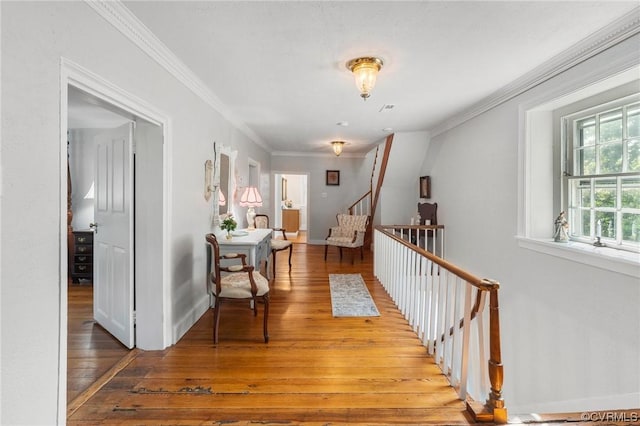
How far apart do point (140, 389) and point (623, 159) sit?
393 centimetres

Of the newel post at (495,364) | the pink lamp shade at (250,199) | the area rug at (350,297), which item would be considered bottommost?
the area rug at (350,297)

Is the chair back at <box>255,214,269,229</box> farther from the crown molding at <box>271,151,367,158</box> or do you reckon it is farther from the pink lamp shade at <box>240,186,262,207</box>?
the crown molding at <box>271,151,367,158</box>

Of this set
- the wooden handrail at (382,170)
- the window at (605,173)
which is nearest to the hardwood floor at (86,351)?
the window at (605,173)

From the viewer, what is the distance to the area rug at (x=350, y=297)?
3324 millimetres

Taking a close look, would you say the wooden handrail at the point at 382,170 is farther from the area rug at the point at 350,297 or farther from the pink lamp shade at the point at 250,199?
the pink lamp shade at the point at 250,199

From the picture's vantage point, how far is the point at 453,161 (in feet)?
15.3

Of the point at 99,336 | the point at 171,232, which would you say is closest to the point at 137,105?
the point at 171,232

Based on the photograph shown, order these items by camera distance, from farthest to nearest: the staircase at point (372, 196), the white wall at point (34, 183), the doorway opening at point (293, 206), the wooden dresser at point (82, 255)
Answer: the doorway opening at point (293, 206) < the staircase at point (372, 196) < the wooden dresser at point (82, 255) < the white wall at point (34, 183)

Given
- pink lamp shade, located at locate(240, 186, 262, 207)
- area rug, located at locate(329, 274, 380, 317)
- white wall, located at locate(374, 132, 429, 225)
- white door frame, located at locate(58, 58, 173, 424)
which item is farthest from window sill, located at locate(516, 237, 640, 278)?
white door frame, located at locate(58, 58, 173, 424)

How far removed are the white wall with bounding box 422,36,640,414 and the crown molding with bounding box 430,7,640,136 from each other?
0.06 m

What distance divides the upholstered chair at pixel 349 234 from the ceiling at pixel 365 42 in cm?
288

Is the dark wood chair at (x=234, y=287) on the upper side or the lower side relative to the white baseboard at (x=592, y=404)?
upper

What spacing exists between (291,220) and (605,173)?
8365 millimetres

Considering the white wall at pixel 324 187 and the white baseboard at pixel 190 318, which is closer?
the white baseboard at pixel 190 318
